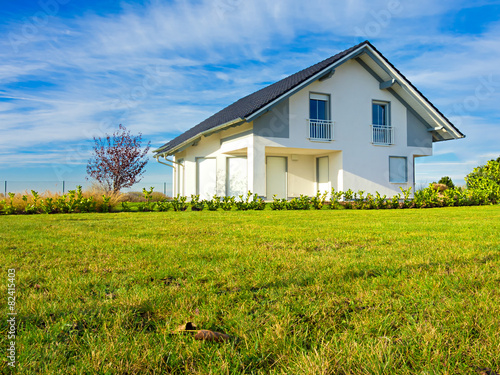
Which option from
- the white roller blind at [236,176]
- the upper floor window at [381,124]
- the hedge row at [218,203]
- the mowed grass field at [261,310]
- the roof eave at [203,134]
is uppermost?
the upper floor window at [381,124]

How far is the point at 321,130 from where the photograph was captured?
16781 millimetres

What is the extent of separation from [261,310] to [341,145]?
51.9 feet

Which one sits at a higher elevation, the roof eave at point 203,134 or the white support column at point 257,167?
the roof eave at point 203,134

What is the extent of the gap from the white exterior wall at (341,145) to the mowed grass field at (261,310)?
1189 centimetres

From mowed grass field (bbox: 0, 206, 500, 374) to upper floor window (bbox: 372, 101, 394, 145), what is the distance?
1526 cm

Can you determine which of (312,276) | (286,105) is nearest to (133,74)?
(286,105)

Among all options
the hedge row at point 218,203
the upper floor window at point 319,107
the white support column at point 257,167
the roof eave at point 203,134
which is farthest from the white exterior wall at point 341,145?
the hedge row at point 218,203

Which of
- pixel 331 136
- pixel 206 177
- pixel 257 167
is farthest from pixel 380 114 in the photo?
pixel 206 177

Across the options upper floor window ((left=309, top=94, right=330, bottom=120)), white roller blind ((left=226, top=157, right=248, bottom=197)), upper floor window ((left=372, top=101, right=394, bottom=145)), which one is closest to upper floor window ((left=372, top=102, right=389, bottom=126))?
upper floor window ((left=372, top=101, right=394, bottom=145))

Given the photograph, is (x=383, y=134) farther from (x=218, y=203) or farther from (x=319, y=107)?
(x=218, y=203)

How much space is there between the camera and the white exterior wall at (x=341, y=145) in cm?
1596

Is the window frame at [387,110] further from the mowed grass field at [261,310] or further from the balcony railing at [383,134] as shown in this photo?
the mowed grass field at [261,310]

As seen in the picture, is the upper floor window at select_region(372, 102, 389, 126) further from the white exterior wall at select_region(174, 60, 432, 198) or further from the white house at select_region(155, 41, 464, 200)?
the white exterior wall at select_region(174, 60, 432, 198)

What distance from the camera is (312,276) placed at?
8.79ft
